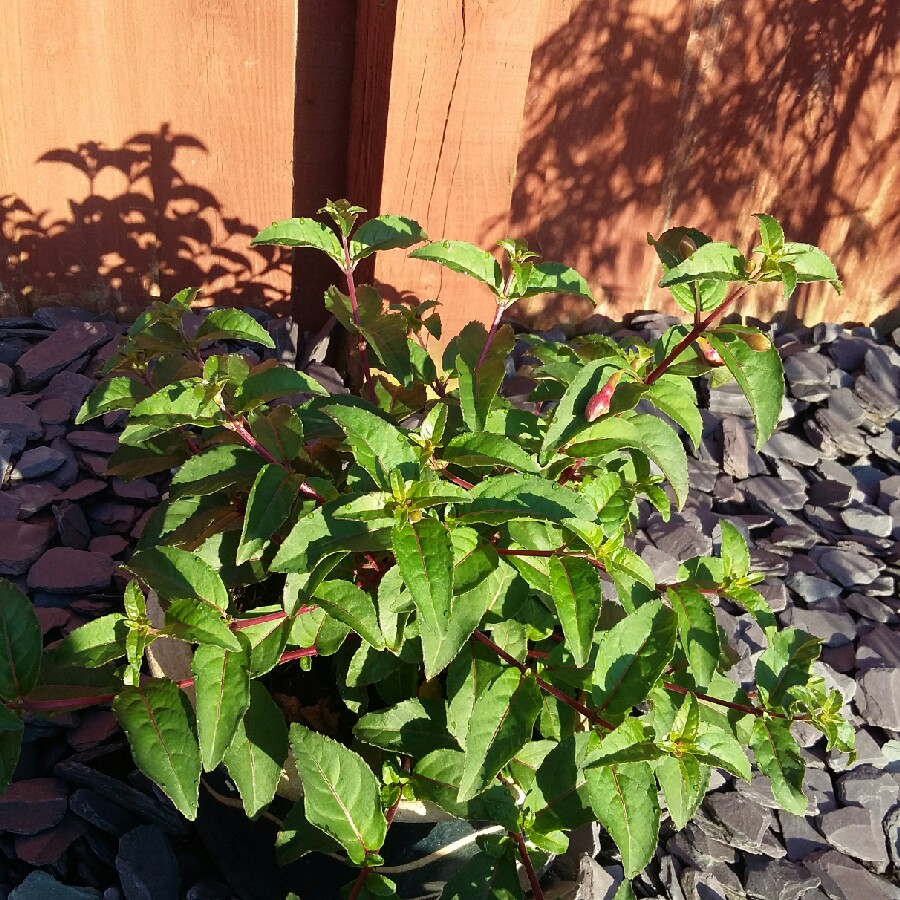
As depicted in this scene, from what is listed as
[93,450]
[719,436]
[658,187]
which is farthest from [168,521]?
[658,187]

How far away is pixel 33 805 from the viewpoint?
5.74ft

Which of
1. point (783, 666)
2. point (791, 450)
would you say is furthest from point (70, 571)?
point (791, 450)

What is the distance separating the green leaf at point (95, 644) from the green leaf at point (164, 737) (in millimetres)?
52

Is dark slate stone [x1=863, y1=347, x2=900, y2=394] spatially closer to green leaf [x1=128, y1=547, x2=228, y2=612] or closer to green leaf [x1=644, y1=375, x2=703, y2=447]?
green leaf [x1=644, y1=375, x2=703, y2=447]

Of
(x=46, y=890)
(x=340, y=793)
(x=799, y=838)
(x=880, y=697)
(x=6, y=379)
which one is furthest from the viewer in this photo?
(x=6, y=379)

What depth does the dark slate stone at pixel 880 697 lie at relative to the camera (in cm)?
225

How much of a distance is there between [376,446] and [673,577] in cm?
138

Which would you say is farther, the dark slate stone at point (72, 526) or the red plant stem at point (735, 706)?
the dark slate stone at point (72, 526)

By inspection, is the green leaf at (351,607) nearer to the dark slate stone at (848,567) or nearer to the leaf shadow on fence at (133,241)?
the dark slate stone at (848,567)

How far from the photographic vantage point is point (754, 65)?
3.10 metres

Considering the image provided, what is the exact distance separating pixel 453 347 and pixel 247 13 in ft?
4.94

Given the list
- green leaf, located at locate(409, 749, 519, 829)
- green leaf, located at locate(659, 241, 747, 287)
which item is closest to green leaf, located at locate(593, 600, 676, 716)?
green leaf, located at locate(409, 749, 519, 829)

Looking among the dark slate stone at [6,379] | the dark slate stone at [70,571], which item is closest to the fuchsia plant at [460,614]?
the dark slate stone at [70,571]

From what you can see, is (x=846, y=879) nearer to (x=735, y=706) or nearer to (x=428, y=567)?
(x=735, y=706)
